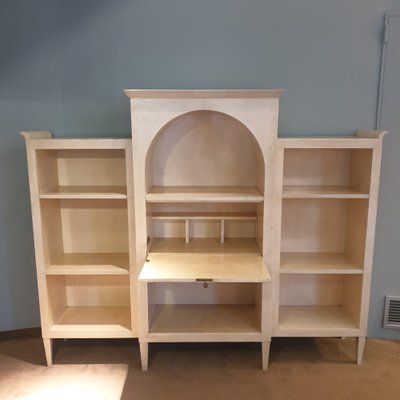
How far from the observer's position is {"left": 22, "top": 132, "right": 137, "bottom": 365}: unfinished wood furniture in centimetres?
226

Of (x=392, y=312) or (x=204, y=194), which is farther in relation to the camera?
(x=392, y=312)

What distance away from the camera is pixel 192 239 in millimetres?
2582

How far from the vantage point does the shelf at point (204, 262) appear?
6.50 ft

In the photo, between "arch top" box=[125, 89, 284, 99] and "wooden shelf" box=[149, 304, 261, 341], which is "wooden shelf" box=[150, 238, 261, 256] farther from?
"arch top" box=[125, 89, 284, 99]

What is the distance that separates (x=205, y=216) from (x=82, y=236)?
935 mm

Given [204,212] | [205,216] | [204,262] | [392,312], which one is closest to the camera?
[204,262]

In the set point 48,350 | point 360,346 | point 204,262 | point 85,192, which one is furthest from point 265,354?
point 85,192

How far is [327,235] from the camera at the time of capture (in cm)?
260

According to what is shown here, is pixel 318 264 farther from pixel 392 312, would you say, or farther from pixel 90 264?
pixel 90 264

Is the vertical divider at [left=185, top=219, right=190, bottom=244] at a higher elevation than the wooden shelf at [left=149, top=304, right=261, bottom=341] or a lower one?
higher

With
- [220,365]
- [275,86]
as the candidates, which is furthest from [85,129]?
[220,365]

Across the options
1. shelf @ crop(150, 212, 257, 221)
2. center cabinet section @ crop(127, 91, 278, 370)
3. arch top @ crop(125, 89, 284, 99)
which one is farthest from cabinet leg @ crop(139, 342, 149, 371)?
arch top @ crop(125, 89, 284, 99)

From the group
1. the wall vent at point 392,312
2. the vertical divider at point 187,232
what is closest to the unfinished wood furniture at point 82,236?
the vertical divider at point 187,232

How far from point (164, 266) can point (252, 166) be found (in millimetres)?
946
